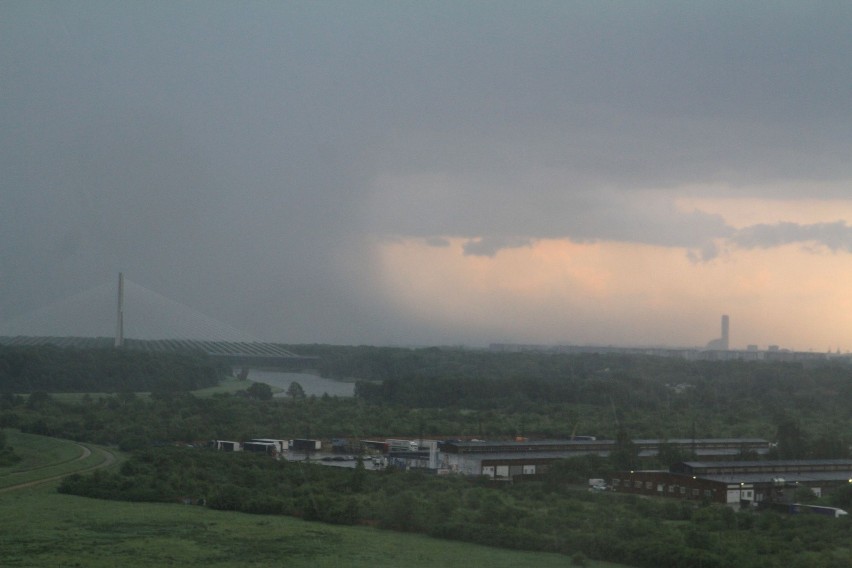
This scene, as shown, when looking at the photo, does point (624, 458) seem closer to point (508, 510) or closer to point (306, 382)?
point (508, 510)

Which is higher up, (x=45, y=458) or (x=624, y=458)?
(x=624, y=458)

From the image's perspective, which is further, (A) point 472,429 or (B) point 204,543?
(A) point 472,429

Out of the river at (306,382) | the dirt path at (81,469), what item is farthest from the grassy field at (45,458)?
the river at (306,382)

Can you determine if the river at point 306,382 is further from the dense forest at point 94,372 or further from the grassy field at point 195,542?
the grassy field at point 195,542

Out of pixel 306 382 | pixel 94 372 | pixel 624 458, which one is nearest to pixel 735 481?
pixel 624 458

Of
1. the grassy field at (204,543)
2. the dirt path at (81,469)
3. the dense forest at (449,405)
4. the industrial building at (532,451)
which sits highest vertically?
the dense forest at (449,405)

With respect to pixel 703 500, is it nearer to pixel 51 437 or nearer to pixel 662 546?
pixel 662 546
